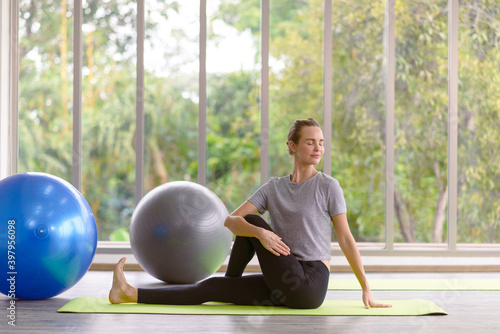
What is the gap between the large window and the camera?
4430 mm

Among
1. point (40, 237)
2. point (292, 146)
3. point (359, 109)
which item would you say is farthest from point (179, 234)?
point (359, 109)

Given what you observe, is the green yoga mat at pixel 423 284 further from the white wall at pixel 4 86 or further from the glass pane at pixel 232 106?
the white wall at pixel 4 86

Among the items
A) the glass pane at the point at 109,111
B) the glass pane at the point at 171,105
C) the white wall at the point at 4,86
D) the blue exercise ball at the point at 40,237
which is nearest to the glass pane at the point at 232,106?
the glass pane at the point at 171,105

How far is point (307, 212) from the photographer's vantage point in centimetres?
262

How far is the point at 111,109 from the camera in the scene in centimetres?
505

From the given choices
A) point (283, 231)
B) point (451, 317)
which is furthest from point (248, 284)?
point (451, 317)

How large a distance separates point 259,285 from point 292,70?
2.59 metres

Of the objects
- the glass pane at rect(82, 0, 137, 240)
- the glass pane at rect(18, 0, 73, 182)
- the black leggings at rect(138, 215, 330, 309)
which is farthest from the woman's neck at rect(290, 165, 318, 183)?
the glass pane at rect(18, 0, 73, 182)

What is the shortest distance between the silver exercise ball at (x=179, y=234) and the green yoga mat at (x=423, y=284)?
724 mm

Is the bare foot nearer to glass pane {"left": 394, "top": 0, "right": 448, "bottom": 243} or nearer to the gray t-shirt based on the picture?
the gray t-shirt

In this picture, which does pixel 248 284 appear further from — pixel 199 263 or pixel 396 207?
pixel 396 207

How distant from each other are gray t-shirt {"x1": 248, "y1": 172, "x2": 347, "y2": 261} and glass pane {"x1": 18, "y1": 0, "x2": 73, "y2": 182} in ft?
8.30

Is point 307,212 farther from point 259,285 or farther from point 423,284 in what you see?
point 423,284

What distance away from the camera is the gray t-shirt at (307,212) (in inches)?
103
